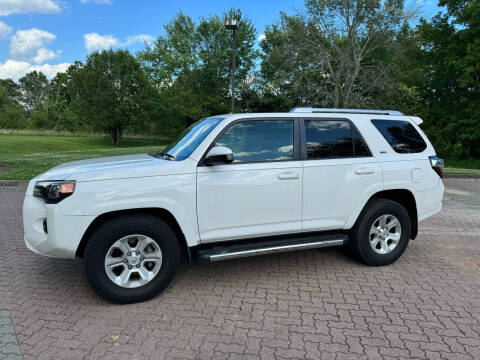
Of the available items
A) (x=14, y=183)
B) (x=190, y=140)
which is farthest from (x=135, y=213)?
(x=14, y=183)

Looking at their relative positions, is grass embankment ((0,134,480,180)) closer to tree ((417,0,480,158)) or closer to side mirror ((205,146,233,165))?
tree ((417,0,480,158))

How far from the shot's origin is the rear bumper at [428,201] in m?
4.50

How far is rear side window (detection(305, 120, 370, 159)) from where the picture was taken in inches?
159

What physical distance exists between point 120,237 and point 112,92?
4311 centimetres

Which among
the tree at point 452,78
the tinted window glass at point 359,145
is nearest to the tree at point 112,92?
the tree at point 452,78

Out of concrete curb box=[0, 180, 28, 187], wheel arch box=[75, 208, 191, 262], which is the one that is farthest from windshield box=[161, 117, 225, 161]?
concrete curb box=[0, 180, 28, 187]

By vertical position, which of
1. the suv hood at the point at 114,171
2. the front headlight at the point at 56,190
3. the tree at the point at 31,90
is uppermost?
the tree at the point at 31,90

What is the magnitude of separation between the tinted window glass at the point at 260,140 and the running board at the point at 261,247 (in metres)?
0.91

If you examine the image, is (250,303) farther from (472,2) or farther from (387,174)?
(472,2)

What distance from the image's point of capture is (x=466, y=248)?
527 centimetres

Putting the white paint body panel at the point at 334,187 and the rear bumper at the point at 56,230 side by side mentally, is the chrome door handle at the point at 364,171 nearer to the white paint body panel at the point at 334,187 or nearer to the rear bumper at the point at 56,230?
the white paint body panel at the point at 334,187

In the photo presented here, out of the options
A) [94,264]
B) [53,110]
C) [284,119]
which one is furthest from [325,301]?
[53,110]

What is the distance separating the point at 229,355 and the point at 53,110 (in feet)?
240

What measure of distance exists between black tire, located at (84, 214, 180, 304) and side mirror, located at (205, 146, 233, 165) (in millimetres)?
776
